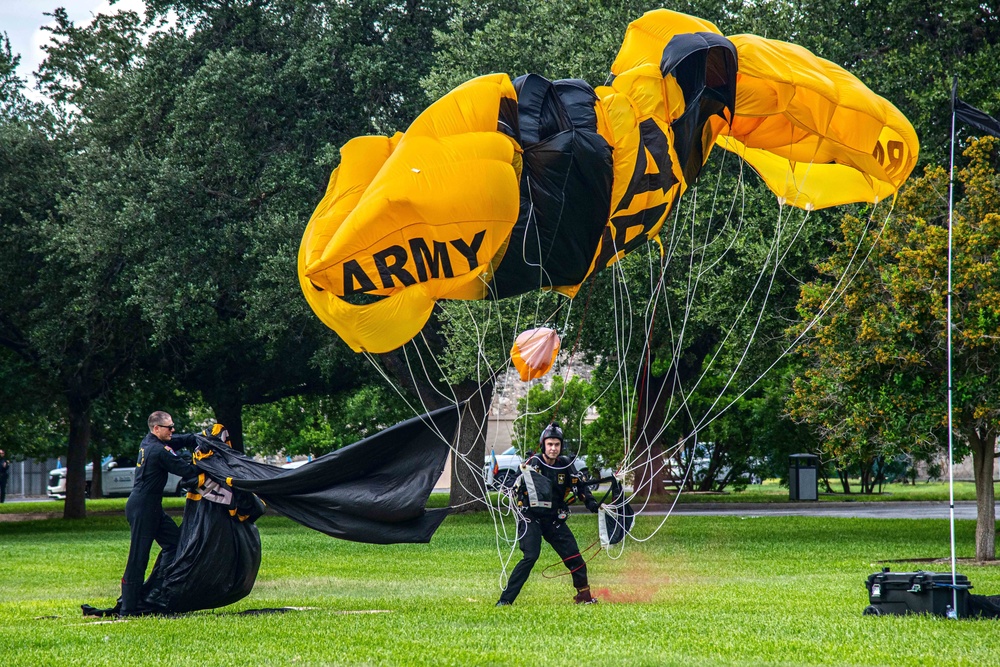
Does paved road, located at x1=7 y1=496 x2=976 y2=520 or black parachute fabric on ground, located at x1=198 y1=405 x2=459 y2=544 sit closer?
black parachute fabric on ground, located at x1=198 y1=405 x2=459 y2=544

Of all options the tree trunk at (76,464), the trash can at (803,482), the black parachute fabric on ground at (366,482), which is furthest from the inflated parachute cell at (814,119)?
the trash can at (803,482)

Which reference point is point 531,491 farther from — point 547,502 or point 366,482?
point 366,482

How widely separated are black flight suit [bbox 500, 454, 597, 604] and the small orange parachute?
1.31 meters

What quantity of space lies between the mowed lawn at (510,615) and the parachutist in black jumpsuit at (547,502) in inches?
13.1

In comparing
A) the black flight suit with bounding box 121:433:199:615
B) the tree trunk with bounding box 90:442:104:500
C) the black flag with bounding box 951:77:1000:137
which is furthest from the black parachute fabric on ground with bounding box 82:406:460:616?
the tree trunk with bounding box 90:442:104:500

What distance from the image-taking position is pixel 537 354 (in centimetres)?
1191

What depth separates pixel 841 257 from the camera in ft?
58.3

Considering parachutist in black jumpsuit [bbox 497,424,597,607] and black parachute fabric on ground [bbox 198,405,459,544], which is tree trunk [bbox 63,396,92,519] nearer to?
black parachute fabric on ground [bbox 198,405,459,544]

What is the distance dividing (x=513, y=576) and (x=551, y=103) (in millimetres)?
4420

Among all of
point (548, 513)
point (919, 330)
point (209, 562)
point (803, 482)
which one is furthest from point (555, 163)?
point (803, 482)

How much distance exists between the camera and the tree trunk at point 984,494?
16234 mm

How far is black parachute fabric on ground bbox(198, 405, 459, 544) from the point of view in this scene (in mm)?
10883

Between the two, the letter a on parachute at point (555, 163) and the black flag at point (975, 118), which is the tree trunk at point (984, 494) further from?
the letter a on parachute at point (555, 163)

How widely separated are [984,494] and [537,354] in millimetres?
8519
